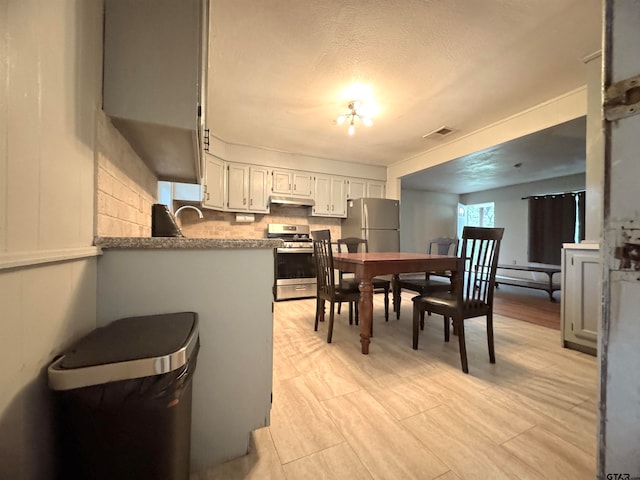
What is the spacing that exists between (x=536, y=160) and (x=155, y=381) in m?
5.61

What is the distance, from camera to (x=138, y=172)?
1510 millimetres

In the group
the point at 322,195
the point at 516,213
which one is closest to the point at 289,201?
the point at 322,195

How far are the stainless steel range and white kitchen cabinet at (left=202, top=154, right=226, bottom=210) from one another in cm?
85

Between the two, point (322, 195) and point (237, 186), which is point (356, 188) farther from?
point (237, 186)

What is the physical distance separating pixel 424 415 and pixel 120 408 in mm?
1342

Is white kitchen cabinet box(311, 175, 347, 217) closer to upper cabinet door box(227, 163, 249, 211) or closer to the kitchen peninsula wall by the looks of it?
upper cabinet door box(227, 163, 249, 211)

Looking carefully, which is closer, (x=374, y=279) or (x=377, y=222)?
(x=374, y=279)

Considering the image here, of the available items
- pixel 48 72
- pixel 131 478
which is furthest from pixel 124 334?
pixel 48 72

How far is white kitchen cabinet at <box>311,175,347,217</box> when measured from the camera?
433cm

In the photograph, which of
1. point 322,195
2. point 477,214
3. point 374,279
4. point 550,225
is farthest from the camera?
point 477,214

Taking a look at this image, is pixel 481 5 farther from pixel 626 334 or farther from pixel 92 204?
pixel 92 204

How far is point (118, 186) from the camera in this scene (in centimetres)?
119

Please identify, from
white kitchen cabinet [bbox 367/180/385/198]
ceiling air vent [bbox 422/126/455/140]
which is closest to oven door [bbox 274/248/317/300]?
white kitchen cabinet [bbox 367/180/385/198]

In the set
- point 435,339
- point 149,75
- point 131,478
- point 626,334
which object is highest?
point 149,75
